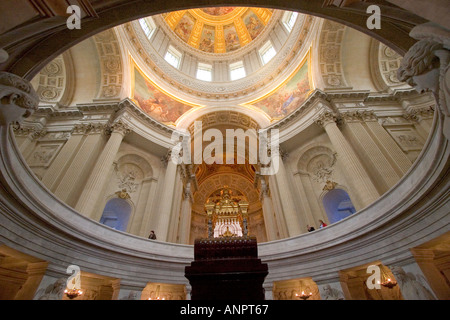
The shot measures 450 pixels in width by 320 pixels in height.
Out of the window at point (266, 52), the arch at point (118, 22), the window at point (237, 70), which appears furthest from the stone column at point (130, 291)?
the window at point (266, 52)

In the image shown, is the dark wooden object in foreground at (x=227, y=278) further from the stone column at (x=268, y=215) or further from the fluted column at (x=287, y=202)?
the stone column at (x=268, y=215)

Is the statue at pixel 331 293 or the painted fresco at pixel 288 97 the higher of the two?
the painted fresco at pixel 288 97

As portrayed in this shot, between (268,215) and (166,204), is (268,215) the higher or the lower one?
the higher one

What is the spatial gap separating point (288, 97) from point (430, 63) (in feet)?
45.5

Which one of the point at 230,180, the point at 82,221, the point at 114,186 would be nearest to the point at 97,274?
the point at 82,221

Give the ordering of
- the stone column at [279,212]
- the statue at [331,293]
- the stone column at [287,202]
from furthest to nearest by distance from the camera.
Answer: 1. the stone column at [279,212]
2. the stone column at [287,202]
3. the statue at [331,293]

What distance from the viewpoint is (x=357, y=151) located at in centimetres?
1130

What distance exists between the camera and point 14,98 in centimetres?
322

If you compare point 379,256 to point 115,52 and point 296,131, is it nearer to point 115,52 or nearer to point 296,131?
point 296,131

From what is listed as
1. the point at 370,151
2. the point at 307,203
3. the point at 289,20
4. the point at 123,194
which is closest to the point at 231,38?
the point at 289,20

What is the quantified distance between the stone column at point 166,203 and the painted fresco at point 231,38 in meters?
16.8

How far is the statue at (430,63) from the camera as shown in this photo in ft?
9.67

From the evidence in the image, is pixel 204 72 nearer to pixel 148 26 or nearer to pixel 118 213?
pixel 148 26
